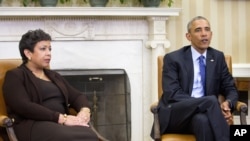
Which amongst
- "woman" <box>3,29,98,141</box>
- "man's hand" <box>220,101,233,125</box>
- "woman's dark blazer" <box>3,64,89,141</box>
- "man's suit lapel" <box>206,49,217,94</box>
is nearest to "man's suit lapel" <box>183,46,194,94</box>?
"man's suit lapel" <box>206,49,217,94</box>

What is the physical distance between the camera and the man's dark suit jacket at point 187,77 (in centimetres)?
317

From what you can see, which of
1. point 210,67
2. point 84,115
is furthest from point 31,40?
point 210,67

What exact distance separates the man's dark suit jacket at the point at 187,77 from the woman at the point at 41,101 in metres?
0.59

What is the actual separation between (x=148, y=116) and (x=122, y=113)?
0.26 metres

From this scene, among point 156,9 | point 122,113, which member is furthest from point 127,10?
point 122,113

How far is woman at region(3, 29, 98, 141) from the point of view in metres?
2.75

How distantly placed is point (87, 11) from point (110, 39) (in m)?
0.40

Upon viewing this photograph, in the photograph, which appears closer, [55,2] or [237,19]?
[55,2]

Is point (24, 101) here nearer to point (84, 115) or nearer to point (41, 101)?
point (41, 101)

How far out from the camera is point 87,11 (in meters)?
4.13

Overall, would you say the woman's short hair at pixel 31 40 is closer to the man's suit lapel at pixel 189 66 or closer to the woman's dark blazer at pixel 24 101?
the woman's dark blazer at pixel 24 101

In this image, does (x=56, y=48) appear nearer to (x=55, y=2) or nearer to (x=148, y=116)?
(x=55, y=2)

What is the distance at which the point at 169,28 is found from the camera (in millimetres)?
4512

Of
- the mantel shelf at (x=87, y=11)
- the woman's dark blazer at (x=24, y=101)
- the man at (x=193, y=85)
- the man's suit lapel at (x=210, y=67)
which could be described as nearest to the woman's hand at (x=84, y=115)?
the woman's dark blazer at (x=24, y=101)
